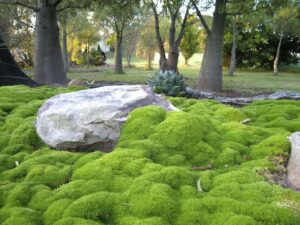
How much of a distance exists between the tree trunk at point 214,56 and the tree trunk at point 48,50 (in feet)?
19.1

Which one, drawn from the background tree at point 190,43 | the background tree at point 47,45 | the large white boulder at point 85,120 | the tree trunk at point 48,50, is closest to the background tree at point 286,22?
the background tree at point 190,43

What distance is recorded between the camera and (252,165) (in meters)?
4.22

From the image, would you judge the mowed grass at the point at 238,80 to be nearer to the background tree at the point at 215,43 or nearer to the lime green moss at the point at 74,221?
the background tree at the point at 215,43

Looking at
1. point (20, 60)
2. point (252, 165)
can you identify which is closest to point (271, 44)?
point (20, 60)

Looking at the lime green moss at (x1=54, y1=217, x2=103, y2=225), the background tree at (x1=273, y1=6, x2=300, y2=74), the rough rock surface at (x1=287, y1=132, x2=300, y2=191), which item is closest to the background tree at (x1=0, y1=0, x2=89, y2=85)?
the rough rock surface at (x1=287, y1=132, x2=300, y2=191)

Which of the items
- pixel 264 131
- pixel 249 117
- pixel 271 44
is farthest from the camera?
pixel 271 44

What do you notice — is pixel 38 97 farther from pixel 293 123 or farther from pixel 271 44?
pixel 271 44

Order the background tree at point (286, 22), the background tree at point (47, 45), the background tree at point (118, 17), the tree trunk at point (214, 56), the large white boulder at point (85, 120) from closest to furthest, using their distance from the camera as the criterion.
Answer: the large white boulder at point (85, 120)
the tree trunk at point (214, 56)
the background tree at point (47, 45)
the background tree at point (118, 17)
the background tree at point (286, 22)

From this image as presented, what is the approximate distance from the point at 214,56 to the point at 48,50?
662 cm

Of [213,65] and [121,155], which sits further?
[213,65]

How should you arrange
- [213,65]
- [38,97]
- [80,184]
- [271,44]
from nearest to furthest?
[80,184] < [38,97] < [213,65] < [271,44]

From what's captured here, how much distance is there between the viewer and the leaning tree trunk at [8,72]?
12.0 m

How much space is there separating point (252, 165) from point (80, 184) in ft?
6.35

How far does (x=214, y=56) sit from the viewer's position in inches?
573
